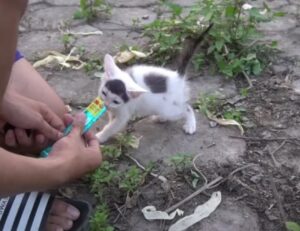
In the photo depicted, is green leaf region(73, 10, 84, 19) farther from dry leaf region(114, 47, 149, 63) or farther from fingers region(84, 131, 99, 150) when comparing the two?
fingers region(84, 131, 99, 150)

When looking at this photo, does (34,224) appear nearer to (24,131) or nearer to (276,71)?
(24,131)

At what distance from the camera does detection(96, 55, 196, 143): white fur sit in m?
2.27

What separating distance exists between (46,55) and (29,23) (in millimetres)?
420

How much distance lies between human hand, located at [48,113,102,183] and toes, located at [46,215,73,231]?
0.20 meters

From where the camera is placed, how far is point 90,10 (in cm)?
327

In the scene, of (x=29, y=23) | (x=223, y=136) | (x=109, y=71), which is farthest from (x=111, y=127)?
(x=29, y=23)

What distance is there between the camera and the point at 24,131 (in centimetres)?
187

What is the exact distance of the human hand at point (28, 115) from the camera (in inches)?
71.7

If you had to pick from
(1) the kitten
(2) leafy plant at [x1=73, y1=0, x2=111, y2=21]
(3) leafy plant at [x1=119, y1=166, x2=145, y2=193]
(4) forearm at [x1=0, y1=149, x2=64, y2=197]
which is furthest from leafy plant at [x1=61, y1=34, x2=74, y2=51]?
(4) forearm at [x1=0, y1=149, x2=64, y2=197]

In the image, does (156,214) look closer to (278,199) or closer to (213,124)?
(278,199)

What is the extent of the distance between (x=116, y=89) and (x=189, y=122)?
0.35 meters

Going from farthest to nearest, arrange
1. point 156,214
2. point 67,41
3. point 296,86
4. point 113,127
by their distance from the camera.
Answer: point 67,41, point 296,86, point 113,127, point 156,214

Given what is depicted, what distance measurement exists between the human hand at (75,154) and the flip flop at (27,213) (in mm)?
160

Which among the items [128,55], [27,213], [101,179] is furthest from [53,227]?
[128,55]
